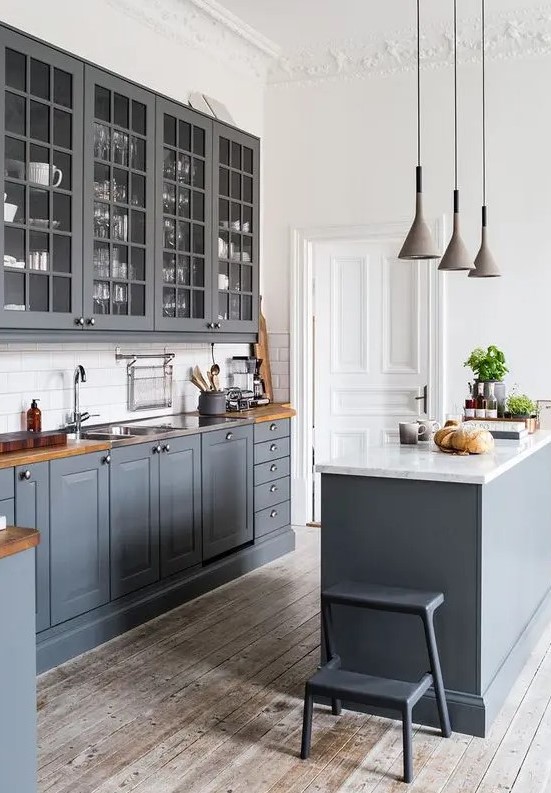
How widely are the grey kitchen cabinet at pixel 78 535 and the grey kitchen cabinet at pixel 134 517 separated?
70mm

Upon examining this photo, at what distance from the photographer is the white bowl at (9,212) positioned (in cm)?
381

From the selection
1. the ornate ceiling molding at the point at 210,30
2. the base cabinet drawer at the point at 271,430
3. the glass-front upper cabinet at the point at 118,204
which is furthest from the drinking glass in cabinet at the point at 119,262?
the ornate ceiling molding at the point at 210,30

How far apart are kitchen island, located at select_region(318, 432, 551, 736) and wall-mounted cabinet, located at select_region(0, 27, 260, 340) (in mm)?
1584

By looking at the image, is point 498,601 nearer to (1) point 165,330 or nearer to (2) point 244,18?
(1) point 165,330

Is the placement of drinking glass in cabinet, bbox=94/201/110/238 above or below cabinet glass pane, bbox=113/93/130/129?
below

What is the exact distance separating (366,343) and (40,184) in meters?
3.19

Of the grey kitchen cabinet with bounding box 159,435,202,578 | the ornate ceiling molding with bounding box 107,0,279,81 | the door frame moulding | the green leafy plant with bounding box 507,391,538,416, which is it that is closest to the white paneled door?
the door frame moulding

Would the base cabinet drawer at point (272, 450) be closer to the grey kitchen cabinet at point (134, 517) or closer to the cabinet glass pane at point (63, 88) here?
the grey kitchen cabinet at point (134, 517)

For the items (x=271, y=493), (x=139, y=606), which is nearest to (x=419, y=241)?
(x=139, y=606)

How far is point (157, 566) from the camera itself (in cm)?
Answer: 461

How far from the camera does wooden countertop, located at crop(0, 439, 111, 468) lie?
361 centimetres

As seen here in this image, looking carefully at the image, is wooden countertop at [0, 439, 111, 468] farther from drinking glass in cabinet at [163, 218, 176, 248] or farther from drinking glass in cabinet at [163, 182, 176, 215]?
drinking glass in cabinet at [163, 182, 176, 215]

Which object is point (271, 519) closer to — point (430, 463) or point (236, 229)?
point (236, 229)

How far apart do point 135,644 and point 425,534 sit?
163 cm
